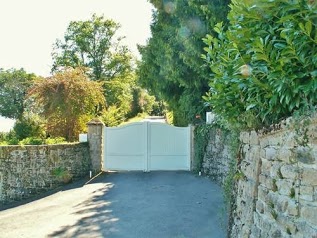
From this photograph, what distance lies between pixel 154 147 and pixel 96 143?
1.99 m

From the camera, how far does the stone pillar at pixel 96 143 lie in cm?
1164

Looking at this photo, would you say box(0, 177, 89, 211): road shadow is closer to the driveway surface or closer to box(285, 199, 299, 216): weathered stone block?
the driveway surface

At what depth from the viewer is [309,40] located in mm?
2393

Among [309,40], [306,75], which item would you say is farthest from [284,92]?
[309,40]

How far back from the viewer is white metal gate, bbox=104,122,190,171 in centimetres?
1164

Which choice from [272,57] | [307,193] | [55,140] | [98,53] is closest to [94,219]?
[307,193]

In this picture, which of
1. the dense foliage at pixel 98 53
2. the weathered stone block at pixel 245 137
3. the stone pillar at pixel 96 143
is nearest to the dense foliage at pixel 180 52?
the stone pillar at pixel 96 143

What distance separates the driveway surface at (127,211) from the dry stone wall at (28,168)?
A: 96 centimetres

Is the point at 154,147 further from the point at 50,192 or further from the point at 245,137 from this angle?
the point at 245,137

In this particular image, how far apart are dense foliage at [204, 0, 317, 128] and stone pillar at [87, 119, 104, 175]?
8.38 metres

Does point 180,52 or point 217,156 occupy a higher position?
point 180,52

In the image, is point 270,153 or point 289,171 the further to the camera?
point 270,153

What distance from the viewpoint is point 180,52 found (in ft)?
31.6

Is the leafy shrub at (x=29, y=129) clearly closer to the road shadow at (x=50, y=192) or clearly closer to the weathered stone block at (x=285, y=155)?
the road shadow at (x=50, y=192)
